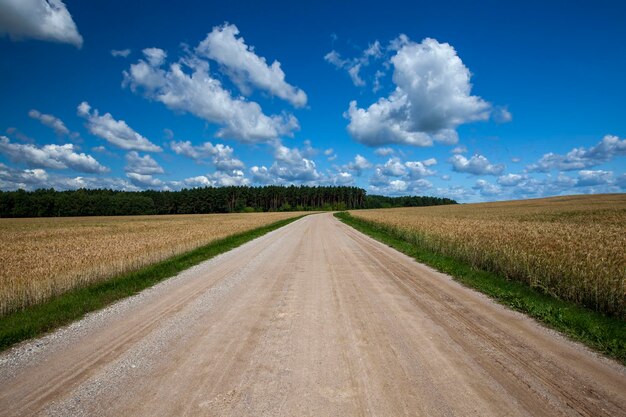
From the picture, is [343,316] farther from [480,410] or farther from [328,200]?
[328,200]

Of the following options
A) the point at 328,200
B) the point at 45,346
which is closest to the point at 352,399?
the point at 45,346

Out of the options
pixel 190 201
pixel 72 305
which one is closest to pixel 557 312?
pixel 72 305

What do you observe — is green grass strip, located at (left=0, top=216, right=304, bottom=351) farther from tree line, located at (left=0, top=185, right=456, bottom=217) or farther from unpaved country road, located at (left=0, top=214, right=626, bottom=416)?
tree line, located at (left=0, top=185, right=456, bottom=217)

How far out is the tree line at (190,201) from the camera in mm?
94625

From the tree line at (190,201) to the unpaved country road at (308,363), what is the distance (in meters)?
115

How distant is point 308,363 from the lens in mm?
4414

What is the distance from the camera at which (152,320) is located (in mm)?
6391

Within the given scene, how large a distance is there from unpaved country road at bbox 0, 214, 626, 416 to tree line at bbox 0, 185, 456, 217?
11521 centimetres

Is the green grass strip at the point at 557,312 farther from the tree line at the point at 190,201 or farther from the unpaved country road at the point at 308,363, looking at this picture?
the tree line at the point at 190,201

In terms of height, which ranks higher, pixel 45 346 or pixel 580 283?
pixel 580 283

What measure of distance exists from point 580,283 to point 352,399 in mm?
7053

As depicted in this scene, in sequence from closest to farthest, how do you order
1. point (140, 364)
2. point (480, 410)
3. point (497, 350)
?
point (480, 410), point (140, 364), point (497, 350)

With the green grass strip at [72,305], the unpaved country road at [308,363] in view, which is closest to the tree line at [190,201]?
the green grass strip at [72,305]

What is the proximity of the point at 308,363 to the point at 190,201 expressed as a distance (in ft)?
426
